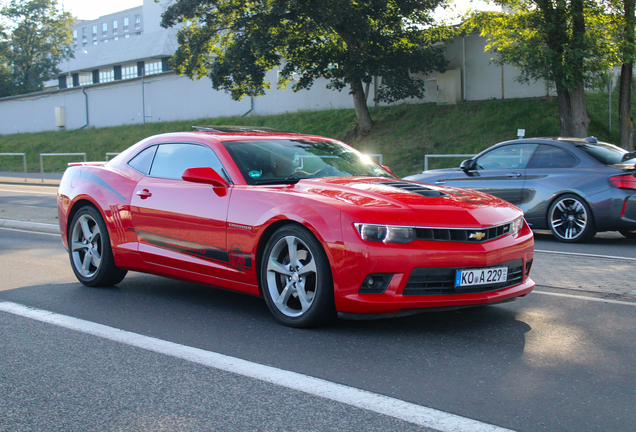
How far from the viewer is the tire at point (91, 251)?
6199mm

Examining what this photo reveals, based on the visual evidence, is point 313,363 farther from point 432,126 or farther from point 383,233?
point 432,126

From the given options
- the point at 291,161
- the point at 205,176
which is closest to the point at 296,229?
the point at 205,176

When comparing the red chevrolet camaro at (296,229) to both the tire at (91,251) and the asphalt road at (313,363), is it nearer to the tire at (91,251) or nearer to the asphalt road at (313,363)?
the tire at (91,251)

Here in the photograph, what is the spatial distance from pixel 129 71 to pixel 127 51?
9.45 ft

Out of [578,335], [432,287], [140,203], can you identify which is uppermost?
[140,203]

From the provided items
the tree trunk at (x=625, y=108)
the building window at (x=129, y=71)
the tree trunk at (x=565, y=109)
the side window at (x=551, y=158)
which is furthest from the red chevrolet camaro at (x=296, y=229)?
the building window at (x=129, y=71)

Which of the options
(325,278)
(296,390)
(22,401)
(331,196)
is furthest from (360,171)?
(22,401)

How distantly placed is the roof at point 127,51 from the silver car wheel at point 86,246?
188 feet

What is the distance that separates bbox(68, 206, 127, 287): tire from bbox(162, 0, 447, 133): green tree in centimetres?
1784

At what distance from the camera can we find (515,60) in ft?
59.8

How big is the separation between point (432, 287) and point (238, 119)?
1300 inches

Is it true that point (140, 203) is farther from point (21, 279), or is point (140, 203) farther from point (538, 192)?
point (538, 192)

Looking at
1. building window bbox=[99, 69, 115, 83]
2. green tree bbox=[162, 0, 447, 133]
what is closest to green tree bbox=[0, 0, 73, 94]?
building window bbox=[99, 69, 115, 83]

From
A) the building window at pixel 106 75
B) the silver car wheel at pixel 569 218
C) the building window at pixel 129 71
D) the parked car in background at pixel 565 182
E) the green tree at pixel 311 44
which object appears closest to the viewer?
the parked car in background at pixel 565 182
